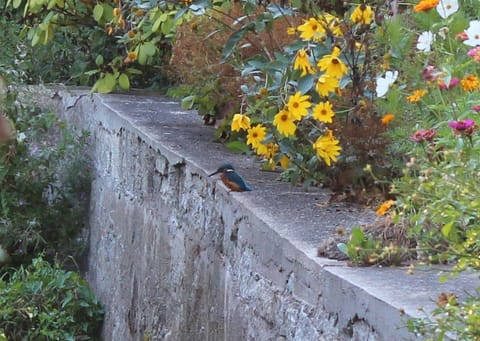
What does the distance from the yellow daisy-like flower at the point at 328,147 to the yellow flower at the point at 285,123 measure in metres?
0.08

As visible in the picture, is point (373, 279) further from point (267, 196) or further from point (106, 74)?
point (106, 74)

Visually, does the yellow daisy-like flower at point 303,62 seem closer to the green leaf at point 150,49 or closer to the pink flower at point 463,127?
the pink flower at point 463,127

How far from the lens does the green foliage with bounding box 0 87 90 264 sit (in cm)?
557

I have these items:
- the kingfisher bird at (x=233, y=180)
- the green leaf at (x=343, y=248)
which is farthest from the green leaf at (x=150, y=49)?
the green leaf at (x=343, y=248)

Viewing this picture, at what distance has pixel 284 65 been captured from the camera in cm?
316

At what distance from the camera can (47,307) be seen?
511 cm

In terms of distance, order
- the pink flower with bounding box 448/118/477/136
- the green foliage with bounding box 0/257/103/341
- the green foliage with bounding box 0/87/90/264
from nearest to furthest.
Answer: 1. the pink flower with bounding box 448/118/477/136
2. the green foliage with bounding box 0/257/103/341
3. the green foliage with bounding box 0/87/90/264

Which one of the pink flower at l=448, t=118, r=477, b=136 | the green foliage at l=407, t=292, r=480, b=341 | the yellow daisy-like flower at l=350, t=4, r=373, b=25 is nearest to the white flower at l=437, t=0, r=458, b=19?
the yellow daisy-like flower at l=350, t=4, r=373, b=25

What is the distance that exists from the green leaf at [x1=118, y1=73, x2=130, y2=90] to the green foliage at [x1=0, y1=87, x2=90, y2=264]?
0.35 meters

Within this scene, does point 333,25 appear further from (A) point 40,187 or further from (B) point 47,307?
(A) point 40,187

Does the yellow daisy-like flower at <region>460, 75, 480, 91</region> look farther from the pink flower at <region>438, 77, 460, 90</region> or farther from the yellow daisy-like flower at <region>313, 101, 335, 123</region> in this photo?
the yellow daisy-like flower at <region>313, 101, 335, 123</region>

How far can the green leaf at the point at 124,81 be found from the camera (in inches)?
231

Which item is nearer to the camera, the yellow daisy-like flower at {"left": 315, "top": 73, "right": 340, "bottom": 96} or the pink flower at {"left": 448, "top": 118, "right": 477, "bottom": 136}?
the pink flower at {"left": 448, "top": 118, "right": 477, "bottom": 136}

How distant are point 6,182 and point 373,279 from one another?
3.79 metres
